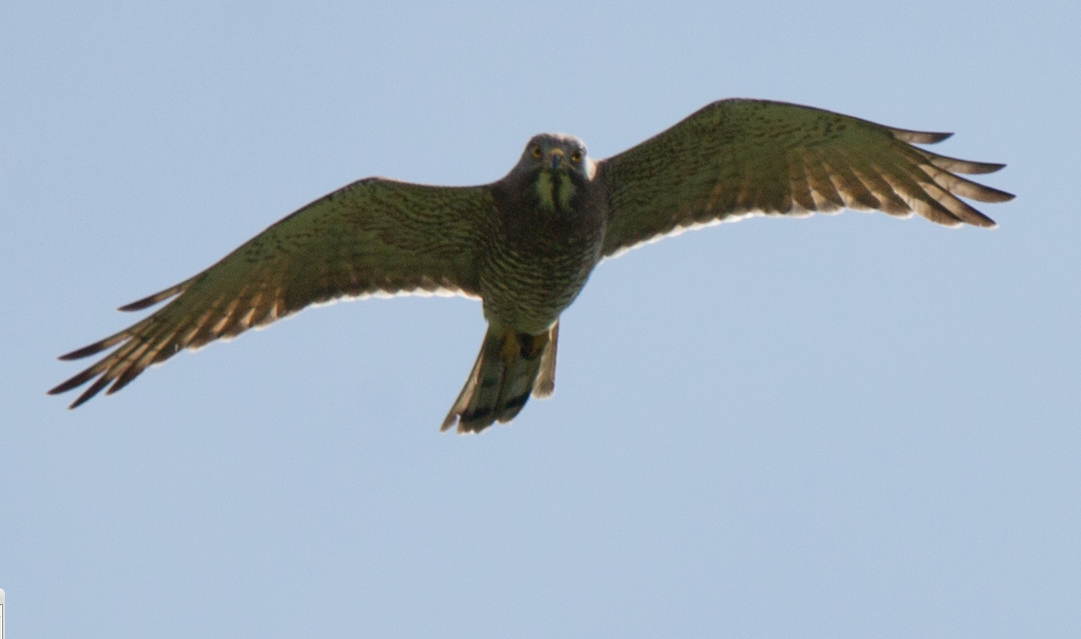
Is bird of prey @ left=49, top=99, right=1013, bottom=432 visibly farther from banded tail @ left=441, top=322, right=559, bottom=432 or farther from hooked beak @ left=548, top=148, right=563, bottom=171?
hooked beak @ left=548, top=148, right=563, bottom=171

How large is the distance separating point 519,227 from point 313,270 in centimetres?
184

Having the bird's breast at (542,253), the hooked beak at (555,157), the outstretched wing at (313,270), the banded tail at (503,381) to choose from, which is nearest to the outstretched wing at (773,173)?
the bird's breast at (542,253)

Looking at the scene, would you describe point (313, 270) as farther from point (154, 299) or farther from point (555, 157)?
point (555, 157)

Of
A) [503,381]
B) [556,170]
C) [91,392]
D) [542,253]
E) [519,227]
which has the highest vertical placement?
[556,170]

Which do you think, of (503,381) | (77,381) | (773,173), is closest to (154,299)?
(77,381)

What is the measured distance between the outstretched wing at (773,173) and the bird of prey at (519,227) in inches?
0.4

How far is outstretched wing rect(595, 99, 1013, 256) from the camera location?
10.6m

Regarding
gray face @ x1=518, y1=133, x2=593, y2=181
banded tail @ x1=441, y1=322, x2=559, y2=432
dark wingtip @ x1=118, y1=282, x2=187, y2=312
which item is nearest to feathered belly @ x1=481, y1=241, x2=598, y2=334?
banded tail @ x1=441, y1=322, x2=559, y2=432

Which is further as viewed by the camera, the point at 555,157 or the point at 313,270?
the point at 313,270

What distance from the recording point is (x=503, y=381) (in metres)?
11.4

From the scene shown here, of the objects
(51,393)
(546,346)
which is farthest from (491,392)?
(51,393)

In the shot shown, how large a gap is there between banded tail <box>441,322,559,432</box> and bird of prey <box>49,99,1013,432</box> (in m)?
0.01

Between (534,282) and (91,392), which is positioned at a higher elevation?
(534,282)

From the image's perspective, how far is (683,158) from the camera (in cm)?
1080
